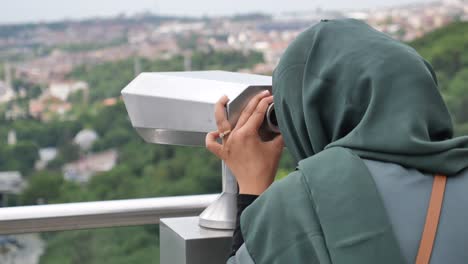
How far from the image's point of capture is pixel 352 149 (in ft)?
3.22

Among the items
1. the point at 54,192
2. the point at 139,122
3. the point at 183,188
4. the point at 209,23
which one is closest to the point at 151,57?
the point at 209,23

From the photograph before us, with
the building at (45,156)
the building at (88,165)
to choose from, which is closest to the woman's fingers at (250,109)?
the building at (88,165)

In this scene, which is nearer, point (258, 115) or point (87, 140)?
point (258, 115)

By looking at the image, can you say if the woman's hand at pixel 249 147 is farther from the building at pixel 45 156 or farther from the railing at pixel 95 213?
the building at pixel 45 156

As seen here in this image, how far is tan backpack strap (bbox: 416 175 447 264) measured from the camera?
0.94 m

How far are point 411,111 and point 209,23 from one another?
10712 mm

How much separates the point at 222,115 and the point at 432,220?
341 mm

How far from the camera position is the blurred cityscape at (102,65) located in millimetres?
7152

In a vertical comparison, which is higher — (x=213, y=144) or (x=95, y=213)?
(x=213, y=144)

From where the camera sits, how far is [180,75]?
123 cm

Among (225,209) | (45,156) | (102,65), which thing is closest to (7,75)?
(102,65)

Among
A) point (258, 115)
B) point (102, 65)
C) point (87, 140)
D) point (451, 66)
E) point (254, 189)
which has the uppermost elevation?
point (258, 115)

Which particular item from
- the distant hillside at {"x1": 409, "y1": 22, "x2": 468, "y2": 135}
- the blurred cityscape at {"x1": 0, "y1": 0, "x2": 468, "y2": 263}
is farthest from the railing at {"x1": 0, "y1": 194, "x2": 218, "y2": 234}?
the distant hillside at {"x1": 409, "y1": 22, "x2": 468, "y2": 135}

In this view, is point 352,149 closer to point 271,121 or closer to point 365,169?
point 365,169
